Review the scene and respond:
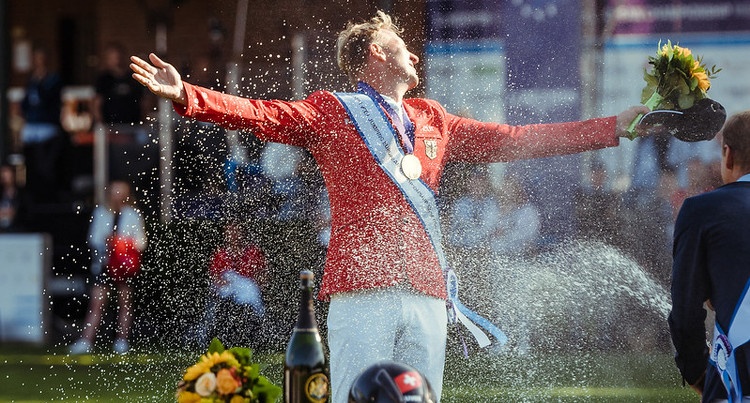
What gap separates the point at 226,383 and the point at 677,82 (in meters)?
2.43

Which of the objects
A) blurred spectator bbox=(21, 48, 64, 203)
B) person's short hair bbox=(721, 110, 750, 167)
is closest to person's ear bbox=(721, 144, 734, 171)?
person's short hair bbox=(721, 110, 750, 167)

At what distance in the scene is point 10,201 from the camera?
12266 millimetres

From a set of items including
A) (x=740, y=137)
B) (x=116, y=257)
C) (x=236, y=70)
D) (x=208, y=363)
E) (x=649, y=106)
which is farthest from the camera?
(x=236, y=70)

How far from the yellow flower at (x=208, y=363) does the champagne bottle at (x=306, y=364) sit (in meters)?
0.18

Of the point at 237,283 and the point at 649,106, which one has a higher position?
the point at 649,106

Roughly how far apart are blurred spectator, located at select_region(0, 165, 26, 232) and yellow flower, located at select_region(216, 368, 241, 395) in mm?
8846

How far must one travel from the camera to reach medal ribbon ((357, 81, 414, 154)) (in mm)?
4824

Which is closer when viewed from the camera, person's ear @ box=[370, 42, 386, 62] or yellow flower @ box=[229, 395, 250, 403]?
yellow flower @ box=[229, 395, 250, 403]

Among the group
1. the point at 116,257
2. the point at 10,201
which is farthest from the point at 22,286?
the point at 10,201

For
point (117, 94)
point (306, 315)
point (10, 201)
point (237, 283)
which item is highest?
point (117, 94)

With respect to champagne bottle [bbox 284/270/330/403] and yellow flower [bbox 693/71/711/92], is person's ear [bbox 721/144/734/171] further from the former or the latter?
champagne bottle [bbox 284/270/330/403]

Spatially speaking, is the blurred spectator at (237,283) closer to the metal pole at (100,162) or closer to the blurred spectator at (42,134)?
the metal pole at (100,162)

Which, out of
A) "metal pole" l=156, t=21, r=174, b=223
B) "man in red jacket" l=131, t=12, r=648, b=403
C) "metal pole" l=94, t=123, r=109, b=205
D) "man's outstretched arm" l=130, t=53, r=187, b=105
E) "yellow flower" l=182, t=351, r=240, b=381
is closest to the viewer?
"yellow flower" l=182, t=351, r=240, b=381

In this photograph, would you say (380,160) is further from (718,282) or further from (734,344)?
(734,344)
